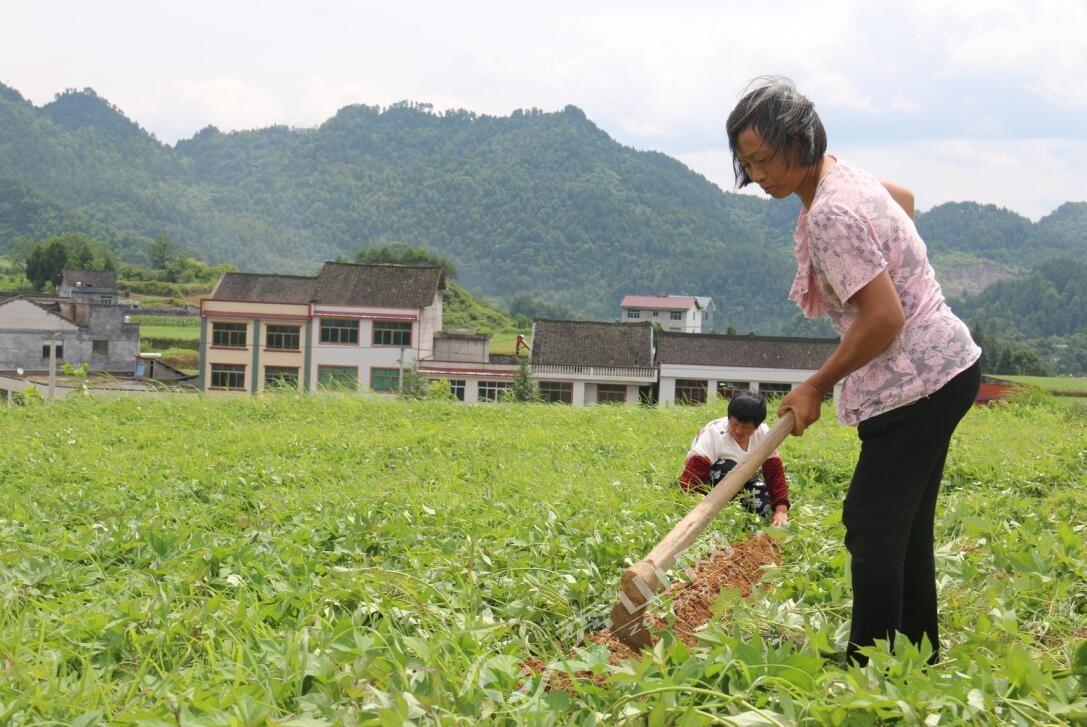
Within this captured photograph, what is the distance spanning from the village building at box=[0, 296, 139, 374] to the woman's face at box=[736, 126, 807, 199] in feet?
132

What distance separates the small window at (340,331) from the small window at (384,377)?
134 cm

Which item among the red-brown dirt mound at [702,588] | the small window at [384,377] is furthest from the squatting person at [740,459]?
the small window at [384,377]

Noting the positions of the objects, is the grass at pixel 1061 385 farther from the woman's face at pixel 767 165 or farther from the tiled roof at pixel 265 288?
the tiled roof at pixel 265 288

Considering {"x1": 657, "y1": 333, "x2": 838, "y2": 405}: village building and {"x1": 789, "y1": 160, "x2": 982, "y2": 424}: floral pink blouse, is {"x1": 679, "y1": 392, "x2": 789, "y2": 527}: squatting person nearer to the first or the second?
{"x1": 789, "y1": 160, "x2": 982, "y2": 424}: floral pink blouse

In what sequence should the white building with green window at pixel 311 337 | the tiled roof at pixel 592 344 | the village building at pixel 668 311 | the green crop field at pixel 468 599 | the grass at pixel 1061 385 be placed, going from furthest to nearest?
1. the village building at pixel 668 311
2. the tiled roof at pixel 592 344
3. the white building with green window at pixel 311 337
4. the grass at pixel 1061 385
5. the green crop field at pixel 468 599

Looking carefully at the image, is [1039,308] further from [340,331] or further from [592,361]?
[340,331]

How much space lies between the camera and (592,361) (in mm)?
37062

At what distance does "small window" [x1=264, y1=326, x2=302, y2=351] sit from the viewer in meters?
36.3

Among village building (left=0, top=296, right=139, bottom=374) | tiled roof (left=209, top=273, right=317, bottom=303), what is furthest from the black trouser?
village building (left=0, top=296, right=139, bottom=374)

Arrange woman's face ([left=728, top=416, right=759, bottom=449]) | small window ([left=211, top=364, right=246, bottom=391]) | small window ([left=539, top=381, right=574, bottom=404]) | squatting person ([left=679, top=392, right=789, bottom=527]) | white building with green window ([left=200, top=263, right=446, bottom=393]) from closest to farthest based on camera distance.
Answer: squatting person ([left=679, top=392, right=789, bottom=527]) → woman's face ([left=728, top=416, right=759, bottom=449]) → small window ([left=539, top=381, right=574, bottom=404]) → white building with green window ([left=200, top=263, right=446, bottom=393]) → small window ([left=211, top=364, right=246, bottom=391])

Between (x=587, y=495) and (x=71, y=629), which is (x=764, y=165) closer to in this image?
(x=71, y=629)

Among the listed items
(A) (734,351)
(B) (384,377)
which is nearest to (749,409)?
(A) (734,351)

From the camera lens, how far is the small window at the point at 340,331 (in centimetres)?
3628

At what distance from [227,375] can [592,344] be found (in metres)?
14.1
